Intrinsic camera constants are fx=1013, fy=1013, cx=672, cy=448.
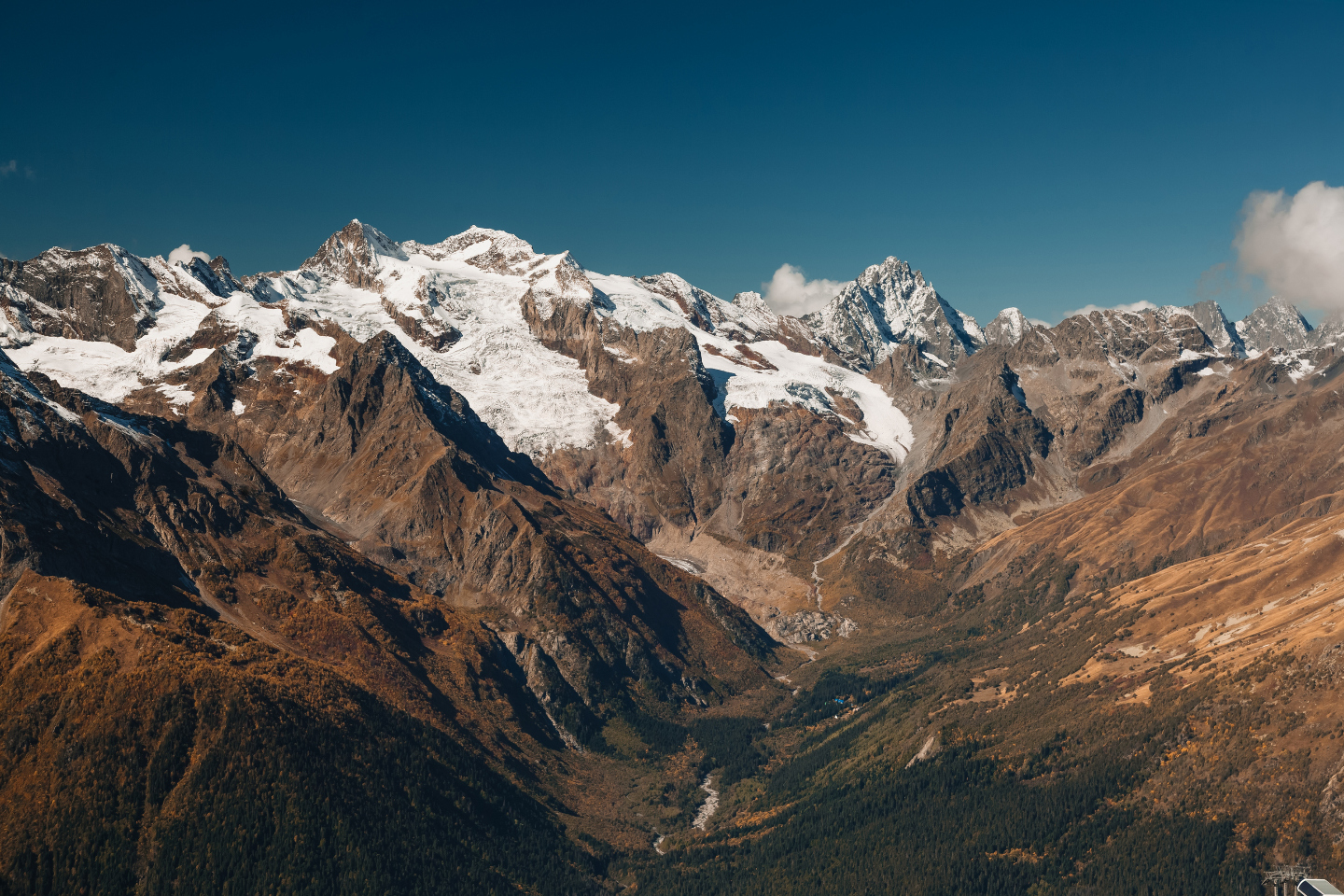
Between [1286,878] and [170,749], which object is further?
[170,749]

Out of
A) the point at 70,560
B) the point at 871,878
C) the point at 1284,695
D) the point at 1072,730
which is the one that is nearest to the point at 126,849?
the point at 70,560

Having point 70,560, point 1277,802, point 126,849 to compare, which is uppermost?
point 70,560

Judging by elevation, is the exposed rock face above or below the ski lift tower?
above

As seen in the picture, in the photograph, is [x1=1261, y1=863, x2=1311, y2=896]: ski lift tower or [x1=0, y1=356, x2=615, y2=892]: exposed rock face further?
[x1=0, y1=356, x2=615, y2=892]: exposed rock face

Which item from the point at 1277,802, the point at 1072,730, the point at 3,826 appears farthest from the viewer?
the point at 1072,730

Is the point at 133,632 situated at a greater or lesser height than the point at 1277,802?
greater

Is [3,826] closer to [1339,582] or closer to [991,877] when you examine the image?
[991,877]

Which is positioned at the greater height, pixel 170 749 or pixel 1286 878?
pixel 170 749

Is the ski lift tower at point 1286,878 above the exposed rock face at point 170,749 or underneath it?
underneath

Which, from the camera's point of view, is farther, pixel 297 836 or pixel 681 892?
pixel 681 892

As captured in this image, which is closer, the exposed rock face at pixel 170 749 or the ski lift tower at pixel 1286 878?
the ski lift tower at pixel 1286 878

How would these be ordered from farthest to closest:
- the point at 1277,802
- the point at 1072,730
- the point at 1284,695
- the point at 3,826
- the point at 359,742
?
the point at 1072,730 < the point at 359,742 < the point at 1284,695 < the point at 1277,802 < the point at 3,826
